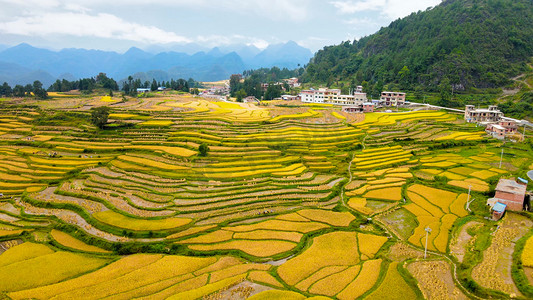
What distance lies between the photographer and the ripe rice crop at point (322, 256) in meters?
13.3

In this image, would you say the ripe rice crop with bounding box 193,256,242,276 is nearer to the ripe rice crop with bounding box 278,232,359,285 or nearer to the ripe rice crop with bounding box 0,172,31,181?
the ripe rice crop with bounding box 278,232,359,285

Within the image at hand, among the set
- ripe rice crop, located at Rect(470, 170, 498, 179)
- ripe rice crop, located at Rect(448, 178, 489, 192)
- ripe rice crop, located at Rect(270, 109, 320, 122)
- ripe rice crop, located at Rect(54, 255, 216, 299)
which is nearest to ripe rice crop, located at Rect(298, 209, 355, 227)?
ripe rice crop, located at Rect(54, 255, 216, 299)

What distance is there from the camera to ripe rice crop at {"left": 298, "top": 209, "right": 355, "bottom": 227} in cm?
1809

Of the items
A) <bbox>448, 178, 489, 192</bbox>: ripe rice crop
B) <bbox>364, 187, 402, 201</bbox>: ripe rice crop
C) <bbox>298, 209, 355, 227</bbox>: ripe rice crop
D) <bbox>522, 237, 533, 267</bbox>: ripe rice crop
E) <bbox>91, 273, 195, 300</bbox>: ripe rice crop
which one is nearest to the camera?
<bbox>91, 273, 195, 300</bbox>: ripe rice crop

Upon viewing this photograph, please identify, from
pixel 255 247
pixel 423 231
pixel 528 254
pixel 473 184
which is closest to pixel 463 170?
pixel 473 184

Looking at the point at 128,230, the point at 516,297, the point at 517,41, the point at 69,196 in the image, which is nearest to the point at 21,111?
the point at 69,196

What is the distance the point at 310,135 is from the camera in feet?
118

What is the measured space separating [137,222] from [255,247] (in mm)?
6902

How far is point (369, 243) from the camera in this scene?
15758 mm

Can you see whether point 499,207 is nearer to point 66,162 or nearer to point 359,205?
point 359,205

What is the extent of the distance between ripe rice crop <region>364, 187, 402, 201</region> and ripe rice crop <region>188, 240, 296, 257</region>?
8.82 meters

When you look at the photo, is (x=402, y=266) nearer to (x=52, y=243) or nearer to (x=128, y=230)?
(x=128, y=230)

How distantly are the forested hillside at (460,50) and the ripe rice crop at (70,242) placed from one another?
58.9m

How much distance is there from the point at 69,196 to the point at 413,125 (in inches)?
1477
